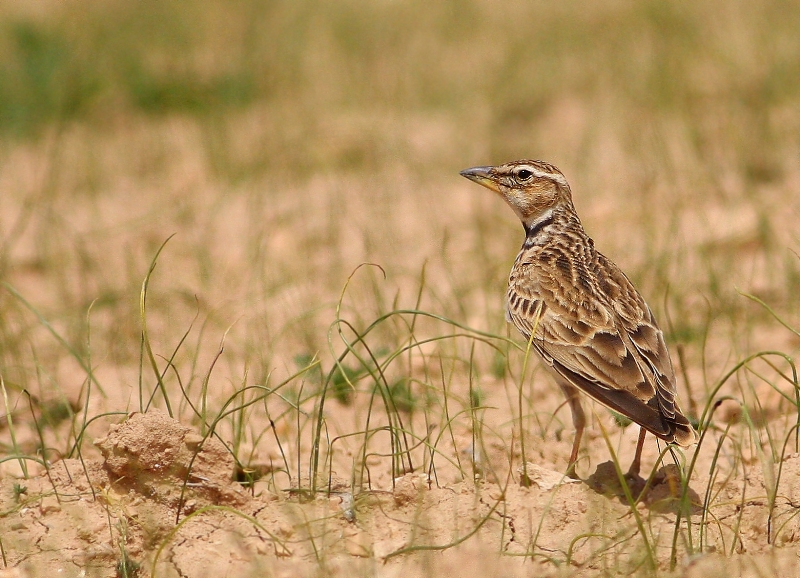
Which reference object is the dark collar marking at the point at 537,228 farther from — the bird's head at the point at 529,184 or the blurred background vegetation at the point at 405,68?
the blurred background vegetation at the point at 405,68

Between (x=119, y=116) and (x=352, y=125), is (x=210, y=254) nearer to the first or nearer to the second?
(x=352, y=125)

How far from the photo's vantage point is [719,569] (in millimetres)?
3184

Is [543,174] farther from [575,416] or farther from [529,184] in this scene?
[575,416]

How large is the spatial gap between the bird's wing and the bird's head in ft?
1.70

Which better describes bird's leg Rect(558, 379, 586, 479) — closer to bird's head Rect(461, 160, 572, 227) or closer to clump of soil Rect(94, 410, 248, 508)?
bird's head Rect(461, 160, 572, 227)

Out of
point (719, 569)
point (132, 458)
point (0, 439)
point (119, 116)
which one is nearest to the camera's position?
point (719, 569)

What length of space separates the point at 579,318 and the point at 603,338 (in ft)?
0.60

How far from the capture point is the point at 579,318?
429 cm

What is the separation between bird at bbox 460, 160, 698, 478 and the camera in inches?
152

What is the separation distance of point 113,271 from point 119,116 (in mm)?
3345

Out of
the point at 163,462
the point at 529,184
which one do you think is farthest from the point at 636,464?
the point at 163,462

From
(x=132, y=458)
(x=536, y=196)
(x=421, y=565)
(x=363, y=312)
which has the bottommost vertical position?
(x=421, y=565)

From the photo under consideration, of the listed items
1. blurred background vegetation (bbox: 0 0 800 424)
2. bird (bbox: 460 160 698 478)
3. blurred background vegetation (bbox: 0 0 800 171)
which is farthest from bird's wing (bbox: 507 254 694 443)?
blurred background vegetation (bbox: 0 0 800 171)

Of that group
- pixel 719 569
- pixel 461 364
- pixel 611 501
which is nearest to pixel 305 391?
pixel 461 364
